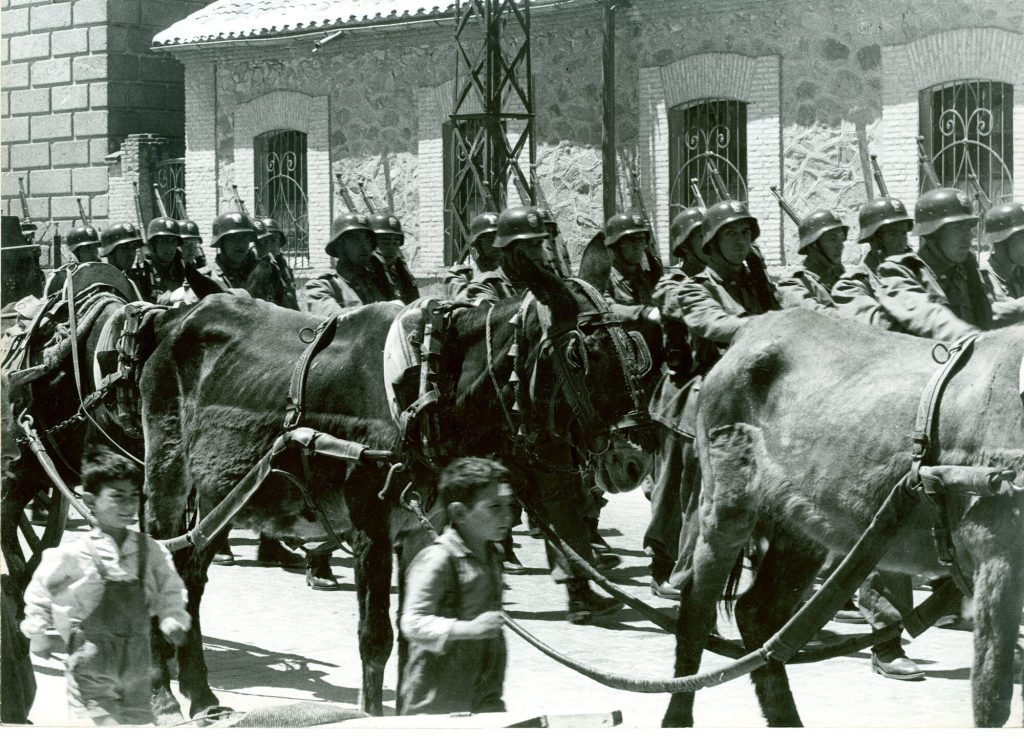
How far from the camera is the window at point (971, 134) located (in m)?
16.2

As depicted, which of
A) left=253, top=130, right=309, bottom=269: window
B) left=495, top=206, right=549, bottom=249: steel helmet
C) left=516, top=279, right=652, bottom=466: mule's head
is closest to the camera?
left=516, top=279, right=652, bottom=466: mule's head

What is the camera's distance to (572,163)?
789 inches

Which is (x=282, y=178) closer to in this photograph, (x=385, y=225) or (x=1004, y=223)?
(x=385, y=225)

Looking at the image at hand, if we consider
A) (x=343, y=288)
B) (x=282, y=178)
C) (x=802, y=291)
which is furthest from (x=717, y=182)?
(x=802, y=291)

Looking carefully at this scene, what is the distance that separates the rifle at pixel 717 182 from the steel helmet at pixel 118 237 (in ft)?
26.5

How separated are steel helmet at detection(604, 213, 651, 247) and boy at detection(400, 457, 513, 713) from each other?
227 inches

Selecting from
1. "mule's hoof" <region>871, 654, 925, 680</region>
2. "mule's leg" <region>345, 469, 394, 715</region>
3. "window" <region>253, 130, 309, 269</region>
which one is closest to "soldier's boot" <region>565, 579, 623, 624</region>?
"mule's hoof" <region>871, 654, 925, 680</region>

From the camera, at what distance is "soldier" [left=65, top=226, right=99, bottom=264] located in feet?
45.2

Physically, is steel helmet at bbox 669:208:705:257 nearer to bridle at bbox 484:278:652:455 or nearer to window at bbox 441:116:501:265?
bridle at bbox 484:278:652:455

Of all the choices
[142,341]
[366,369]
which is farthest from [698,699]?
[142,341]

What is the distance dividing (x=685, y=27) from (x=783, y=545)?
13.4 meters

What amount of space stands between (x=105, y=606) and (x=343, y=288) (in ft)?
14.8

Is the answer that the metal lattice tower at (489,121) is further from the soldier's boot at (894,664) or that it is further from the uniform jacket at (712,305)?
the soldier's boot at (894,664)

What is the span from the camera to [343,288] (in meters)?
9.66
